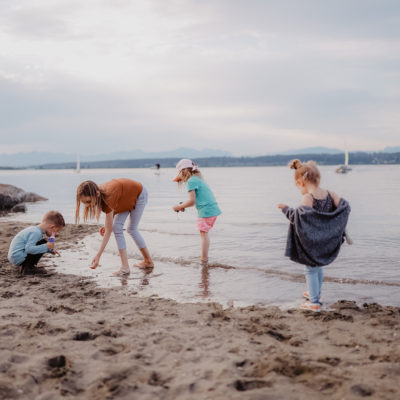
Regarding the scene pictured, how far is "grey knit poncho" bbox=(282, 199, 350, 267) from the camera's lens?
4.91 m

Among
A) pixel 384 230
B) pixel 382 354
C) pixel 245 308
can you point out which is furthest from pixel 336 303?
pixel 384 230

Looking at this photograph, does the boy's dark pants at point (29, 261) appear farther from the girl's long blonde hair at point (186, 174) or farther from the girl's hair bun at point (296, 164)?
the girl's hair bun at point (296, 164)

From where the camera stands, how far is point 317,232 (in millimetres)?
4941

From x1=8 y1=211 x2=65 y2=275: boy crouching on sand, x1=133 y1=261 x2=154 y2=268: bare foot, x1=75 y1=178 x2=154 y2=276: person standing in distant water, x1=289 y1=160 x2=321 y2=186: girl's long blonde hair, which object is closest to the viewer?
x1=289 y1=160 x2=321 y2=186: girl's long blonde hair

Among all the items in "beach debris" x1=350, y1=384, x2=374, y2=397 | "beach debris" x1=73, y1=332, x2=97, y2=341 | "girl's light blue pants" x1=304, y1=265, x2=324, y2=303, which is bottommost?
"beach debris" x1=73, y1=332, x2=97, y2=341

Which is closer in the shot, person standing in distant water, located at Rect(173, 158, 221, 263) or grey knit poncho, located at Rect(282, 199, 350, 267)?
grey knit poncho, located at Rect(282, 199, 350, 267)

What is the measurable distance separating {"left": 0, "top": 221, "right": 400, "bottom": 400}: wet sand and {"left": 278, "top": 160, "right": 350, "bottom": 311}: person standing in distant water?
656 mm

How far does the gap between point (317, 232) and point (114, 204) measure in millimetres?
3203

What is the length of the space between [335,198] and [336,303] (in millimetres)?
1370

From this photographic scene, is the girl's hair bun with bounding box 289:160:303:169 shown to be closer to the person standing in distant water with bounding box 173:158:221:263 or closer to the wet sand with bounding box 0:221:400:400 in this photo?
the wet sand with bounding box 0:221:400:400

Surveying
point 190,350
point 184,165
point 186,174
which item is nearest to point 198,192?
point 186,174

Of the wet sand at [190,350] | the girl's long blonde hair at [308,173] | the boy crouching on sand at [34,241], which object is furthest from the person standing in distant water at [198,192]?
the girl's long blonde hair at [308,173]

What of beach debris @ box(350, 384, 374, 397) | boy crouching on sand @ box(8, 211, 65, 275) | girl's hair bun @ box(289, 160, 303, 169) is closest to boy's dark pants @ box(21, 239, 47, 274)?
boy crouching on sand @ box(8, 211, 65, 275)

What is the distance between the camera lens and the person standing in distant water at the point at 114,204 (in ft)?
20.5
